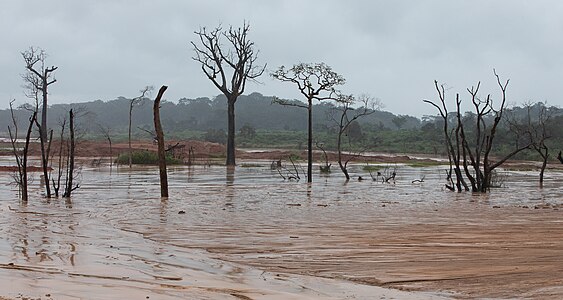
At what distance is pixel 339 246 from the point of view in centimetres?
835

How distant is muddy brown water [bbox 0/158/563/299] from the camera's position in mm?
5777

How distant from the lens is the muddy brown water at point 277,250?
578 centimetres

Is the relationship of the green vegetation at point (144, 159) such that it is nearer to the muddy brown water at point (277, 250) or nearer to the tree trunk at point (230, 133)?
the tree trunk at point (230, 133)

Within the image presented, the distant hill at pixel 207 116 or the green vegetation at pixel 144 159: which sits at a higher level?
the distant hill at pixel 207 116

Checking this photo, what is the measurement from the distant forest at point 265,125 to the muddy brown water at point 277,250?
161ft

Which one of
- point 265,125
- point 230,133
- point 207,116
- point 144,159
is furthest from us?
point 207,116

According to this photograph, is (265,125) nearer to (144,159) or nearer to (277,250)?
(144,159)

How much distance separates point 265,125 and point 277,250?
123m

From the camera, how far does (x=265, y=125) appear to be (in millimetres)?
130625

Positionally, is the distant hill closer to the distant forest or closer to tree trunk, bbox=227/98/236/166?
the distant forest

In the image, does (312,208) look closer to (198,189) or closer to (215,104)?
(198,189)

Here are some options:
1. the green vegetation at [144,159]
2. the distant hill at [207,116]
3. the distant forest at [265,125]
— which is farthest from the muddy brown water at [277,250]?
the distant hill at [207,116]

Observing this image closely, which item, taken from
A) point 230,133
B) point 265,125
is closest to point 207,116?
point 265,125

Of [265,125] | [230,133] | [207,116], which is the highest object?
[207,116]
